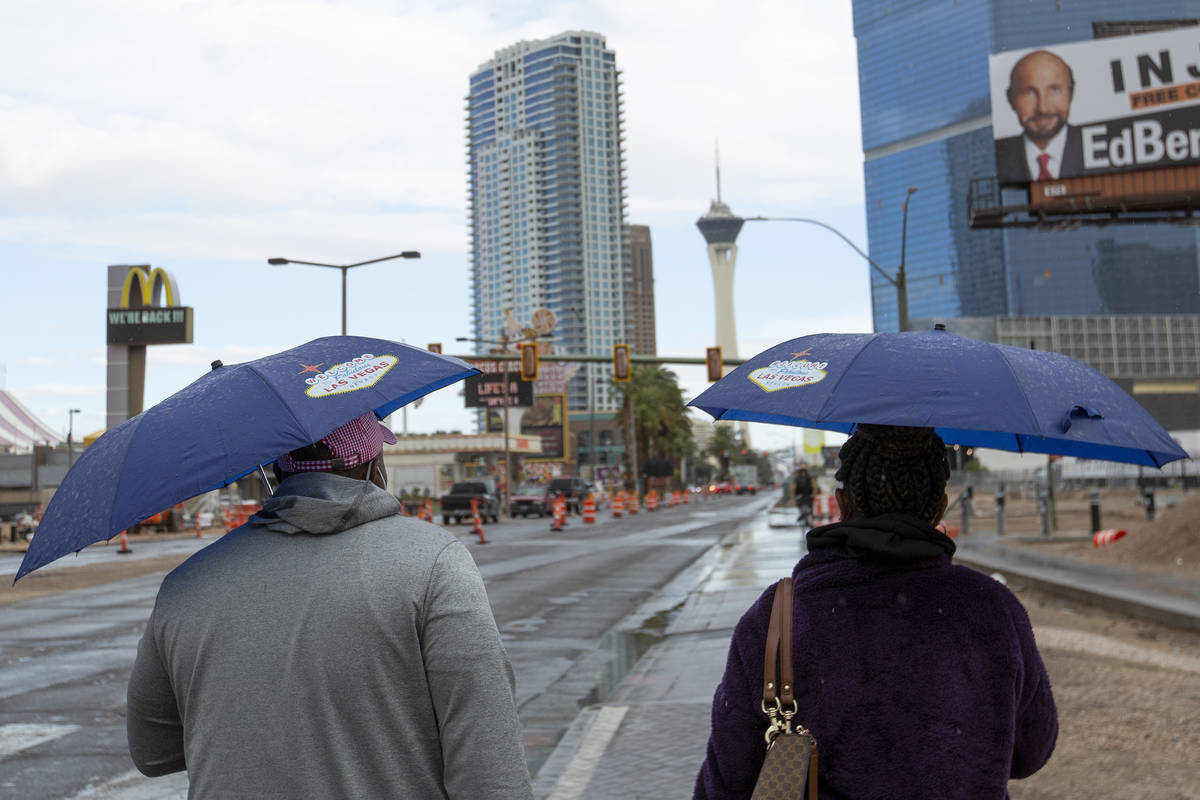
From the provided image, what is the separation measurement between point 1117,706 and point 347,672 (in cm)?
679

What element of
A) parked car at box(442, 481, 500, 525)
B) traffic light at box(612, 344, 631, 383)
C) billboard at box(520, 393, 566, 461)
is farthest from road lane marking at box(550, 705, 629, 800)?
billboard at box(520, 393, 566, 461)

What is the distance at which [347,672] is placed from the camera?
95.7 inches

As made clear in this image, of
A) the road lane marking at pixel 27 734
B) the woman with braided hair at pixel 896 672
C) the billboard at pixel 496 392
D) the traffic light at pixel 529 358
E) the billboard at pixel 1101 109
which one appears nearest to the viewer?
the woman with braided hair at pixel 896 672

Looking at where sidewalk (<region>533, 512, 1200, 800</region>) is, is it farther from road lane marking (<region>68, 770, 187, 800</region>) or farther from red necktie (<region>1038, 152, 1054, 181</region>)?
red necktie (<region>1038, 152, 1054, 181</region>)

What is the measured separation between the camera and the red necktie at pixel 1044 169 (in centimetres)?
3181

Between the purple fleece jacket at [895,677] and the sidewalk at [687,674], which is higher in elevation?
the purple fleece jacket at [895,677]

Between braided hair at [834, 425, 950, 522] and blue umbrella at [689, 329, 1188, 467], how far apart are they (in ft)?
0.31

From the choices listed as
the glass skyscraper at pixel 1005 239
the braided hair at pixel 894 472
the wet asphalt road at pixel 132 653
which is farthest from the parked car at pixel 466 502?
the glass skyscraper at pixel 1005 239

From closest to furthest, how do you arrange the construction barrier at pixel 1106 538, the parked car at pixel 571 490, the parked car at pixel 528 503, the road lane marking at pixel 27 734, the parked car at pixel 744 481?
1. the road lane marking at pixel 27 734
2. the construction barrier at pixel 1106 538
3. the parked car at pixel 528 503
4. the parked car at pixel 571 490
5. the parked car at pixel 744 481

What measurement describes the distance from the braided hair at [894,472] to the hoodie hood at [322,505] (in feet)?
3.54

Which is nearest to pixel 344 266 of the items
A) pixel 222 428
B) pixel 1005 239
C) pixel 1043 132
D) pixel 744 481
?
pixel 1043 132

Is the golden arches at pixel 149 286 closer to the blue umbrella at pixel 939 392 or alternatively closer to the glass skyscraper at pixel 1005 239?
the blue umbrella at pixel 939 392

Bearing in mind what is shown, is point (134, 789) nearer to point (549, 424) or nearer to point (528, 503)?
point (528, 503)

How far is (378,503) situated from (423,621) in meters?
0.31
